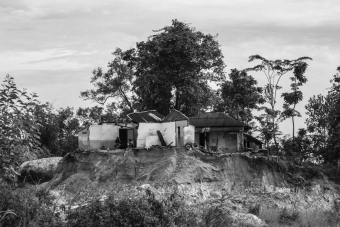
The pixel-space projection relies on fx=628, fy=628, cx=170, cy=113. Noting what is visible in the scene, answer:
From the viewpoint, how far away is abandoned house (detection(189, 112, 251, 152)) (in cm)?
3450

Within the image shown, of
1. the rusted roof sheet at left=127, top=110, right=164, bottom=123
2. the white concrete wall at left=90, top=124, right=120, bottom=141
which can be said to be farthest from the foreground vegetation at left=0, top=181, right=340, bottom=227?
the white concrete wall at left=90, top=124, right=120, bottom=141

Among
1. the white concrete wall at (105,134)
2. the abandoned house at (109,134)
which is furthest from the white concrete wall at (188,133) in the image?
the white concrete wall at (105,134)

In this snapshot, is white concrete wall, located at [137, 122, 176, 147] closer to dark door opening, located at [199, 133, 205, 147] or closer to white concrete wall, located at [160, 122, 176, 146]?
white concrete wall, located at [160, 122, 176, 146]

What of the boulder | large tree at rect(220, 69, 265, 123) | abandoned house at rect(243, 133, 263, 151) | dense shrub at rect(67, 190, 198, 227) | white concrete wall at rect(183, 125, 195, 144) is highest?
large tree at rect(220, 69, 265, 123)

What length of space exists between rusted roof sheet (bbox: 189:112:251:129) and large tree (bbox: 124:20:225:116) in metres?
4.48

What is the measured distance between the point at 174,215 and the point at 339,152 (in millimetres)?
15813

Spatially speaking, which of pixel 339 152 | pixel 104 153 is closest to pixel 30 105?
pixel 104 153

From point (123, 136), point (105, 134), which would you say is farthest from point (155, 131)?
point (105, 134)

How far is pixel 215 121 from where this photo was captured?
115ft

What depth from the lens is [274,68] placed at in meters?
37.9

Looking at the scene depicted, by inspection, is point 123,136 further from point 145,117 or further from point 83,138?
point 83,138

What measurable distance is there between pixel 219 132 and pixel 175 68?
278 inches

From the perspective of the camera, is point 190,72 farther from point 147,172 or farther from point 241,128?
point 147,172

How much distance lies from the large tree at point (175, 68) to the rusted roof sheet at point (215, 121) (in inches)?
177
